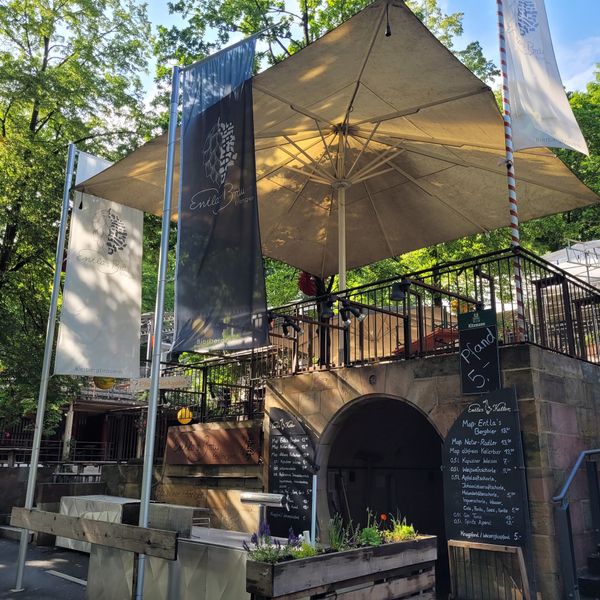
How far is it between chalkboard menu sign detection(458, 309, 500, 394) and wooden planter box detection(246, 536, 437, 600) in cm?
222

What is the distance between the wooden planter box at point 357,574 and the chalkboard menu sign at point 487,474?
1.46 metres

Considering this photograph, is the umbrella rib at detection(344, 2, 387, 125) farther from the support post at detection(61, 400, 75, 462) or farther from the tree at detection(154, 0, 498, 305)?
the support post at detection(61, 400, 75, 462)

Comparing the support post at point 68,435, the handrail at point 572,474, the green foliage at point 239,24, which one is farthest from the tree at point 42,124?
the handrail at point 572,474

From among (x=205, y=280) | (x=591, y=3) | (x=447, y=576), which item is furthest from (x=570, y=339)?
(x=591, y=3)

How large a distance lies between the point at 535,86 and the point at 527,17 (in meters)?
1.29


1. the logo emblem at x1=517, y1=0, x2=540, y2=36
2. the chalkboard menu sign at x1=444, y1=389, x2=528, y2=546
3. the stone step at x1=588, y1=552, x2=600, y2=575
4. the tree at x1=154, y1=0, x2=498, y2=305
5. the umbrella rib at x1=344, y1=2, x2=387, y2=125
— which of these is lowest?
the stone step at x1=588, y1=552, x2=600, y2=575

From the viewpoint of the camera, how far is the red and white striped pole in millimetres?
7316

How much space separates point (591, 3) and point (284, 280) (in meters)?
11.3

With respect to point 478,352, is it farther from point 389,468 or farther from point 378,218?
point 378,218

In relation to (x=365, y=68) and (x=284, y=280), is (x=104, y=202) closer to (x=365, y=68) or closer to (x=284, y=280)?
(x=365, y=68)

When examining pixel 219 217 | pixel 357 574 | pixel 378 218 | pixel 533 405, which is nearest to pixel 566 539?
pixel 533 405

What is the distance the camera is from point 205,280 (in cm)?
623

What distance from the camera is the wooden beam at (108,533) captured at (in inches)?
207

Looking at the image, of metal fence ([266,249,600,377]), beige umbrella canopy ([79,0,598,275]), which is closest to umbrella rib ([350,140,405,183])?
beige umbrella canopy ([79,0,598,275])
